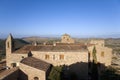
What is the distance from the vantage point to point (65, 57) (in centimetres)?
4109

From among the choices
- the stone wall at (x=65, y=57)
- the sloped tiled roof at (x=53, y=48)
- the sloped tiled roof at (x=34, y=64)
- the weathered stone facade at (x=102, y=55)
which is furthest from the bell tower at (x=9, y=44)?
the weathered stone facade at (x=102, y=55)

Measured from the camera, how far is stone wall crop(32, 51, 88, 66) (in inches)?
1590

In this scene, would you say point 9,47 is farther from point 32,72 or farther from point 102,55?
point 102,55

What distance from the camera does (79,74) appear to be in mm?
40812

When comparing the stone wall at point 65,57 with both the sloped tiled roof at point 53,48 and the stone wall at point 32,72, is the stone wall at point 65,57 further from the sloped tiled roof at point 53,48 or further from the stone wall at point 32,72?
the stone wall at point 32,72

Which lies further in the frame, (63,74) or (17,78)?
(63,74)

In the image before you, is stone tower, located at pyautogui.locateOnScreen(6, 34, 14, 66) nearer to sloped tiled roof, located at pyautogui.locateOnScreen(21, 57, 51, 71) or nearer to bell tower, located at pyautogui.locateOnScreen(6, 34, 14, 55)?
bell tower, located at pyautogui.locateOnScreen(6, 34, 14, 55)

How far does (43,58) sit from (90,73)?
44.9 ft

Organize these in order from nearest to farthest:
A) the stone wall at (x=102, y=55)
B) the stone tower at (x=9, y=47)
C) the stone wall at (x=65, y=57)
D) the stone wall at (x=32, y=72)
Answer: the stone wall at (x=32, y=72) → the stone wall at (x=65, y=57) → the stone tower at (x=9, y=47) → the stone wall at (x=102, y=55)

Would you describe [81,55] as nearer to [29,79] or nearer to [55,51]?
[55,51]

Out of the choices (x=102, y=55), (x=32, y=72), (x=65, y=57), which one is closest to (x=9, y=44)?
(x=32, y=72)

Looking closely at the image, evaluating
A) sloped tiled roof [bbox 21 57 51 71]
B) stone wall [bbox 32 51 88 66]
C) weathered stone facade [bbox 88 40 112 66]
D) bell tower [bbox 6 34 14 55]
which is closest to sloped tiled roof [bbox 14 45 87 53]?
stone wall [bbox 32 51 88 66]

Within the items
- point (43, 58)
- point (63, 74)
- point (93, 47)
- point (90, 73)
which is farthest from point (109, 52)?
point (43, 58)

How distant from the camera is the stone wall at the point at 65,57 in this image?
4038cm
